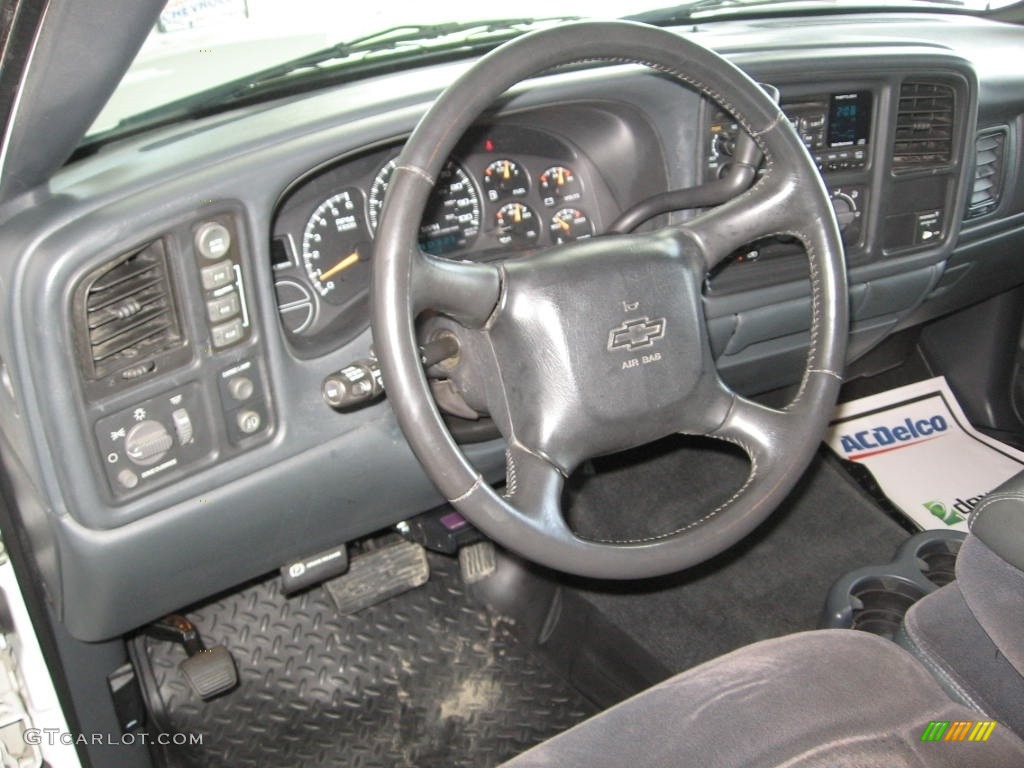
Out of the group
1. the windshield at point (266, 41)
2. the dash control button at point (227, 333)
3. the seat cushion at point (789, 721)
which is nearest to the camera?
the seat cushion at point (789, 721)

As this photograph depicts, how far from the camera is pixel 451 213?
1.60 metres

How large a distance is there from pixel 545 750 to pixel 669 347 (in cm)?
53

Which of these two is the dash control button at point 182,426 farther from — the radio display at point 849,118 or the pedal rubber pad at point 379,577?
the radio display at point 849,118

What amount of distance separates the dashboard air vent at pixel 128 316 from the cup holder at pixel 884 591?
4.06 ft

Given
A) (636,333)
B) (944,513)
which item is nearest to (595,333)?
(636,333)

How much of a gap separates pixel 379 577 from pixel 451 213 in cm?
83

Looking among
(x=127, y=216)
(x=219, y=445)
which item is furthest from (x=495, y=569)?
(x=127, y=216)

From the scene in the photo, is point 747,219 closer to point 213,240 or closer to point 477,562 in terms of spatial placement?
point 213,240

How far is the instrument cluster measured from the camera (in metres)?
1.46

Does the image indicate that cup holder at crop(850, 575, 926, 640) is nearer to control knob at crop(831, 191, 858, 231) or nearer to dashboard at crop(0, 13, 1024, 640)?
dashboard at crop(0, 13, 1024, 640)

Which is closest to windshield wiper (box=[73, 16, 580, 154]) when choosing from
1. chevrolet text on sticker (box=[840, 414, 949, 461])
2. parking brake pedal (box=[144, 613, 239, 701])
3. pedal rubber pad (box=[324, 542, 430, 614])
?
parking brake pedal (box=[144, 613, 239, 701])

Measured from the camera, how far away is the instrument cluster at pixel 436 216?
1455mm

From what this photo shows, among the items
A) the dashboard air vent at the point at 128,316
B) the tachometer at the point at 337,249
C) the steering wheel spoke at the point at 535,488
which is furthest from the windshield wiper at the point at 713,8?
the dashboard air vent at the point at 128,316

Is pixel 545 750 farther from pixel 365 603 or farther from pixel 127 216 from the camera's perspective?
pixel 365 603
